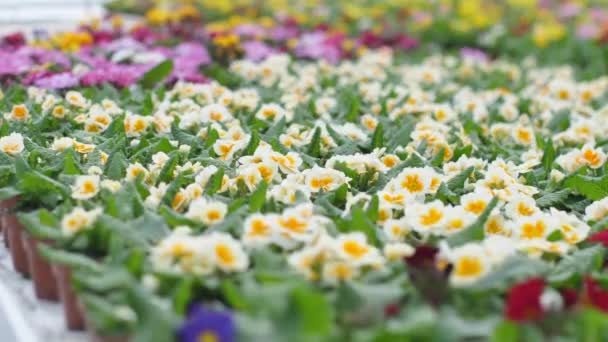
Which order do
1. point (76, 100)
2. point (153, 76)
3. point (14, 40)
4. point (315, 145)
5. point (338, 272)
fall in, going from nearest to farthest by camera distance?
point (338, 272), point (315, 145), point (76, 100), point (153, 76), point (14, 40)

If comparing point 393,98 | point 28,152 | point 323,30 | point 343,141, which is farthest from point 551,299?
point 323,30

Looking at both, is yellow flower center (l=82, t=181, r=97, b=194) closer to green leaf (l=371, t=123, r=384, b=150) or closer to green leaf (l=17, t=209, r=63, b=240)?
green leaf (l=17, t=209, r=63, b=240)

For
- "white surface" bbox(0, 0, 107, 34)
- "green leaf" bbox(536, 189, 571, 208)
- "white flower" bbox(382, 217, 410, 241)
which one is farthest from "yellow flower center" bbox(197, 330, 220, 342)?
"white surface" bbox(0, 0, 107, 34)

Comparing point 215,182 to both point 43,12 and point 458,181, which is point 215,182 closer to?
point 458,181

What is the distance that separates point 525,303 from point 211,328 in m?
0.64

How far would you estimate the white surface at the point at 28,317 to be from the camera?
6.77ft

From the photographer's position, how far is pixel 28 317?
7.18 ft

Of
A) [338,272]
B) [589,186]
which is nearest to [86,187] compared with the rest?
[338,272]

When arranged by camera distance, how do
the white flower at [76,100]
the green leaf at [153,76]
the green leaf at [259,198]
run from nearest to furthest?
the green leaf at [259,198], the white flower at [76,100], the green leaf at [153,76]

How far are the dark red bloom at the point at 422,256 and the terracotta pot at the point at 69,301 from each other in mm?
802

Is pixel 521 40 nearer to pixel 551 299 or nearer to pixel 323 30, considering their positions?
pixel 323 30

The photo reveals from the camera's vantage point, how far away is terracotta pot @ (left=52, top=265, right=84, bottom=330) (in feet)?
6.64

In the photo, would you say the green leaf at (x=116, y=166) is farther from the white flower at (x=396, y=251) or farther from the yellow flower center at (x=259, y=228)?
the white flower at (x=396, y=251)

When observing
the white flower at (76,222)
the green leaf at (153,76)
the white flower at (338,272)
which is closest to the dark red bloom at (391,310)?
the white flower at (338,272)
